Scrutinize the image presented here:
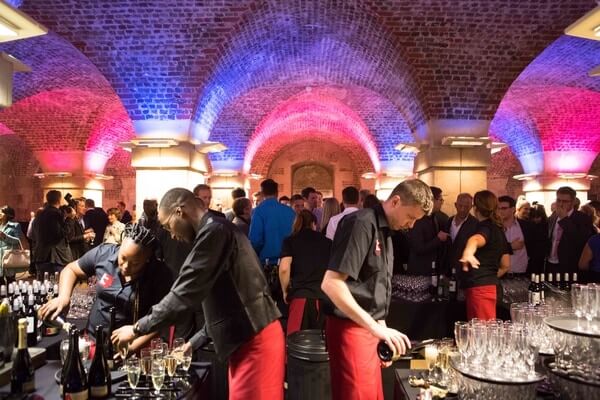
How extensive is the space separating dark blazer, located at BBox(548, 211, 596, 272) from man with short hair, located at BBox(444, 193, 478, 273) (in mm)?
1229

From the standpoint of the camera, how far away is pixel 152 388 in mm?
2326

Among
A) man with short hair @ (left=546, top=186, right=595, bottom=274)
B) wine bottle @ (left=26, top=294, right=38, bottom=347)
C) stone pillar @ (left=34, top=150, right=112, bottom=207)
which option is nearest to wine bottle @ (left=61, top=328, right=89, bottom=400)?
wine bottle @ (left=26, top=294, right=38, bottom=347)

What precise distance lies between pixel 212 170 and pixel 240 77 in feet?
20.6

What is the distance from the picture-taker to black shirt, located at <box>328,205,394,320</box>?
2.73 metres

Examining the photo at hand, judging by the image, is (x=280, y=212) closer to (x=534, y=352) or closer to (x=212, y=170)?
(x=534, y=352)

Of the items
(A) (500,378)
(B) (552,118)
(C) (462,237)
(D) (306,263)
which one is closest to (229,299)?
(A) (500,378)

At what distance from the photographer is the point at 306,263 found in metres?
4.76

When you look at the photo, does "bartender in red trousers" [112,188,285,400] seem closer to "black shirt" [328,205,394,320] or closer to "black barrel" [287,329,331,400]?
"black shirt" [328,205,394,320]

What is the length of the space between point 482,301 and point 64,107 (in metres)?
12.0

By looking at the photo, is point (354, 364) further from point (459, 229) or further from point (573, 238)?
point (573, 238)

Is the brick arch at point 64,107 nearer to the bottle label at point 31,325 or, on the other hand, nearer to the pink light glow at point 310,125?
the pink light glow at point 310,125

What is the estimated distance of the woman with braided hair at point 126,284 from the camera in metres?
2.85

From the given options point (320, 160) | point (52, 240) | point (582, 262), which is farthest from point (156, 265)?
point (320, 160)

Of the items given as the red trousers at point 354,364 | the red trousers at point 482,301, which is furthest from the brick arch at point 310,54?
the red trousers at point 354,364
